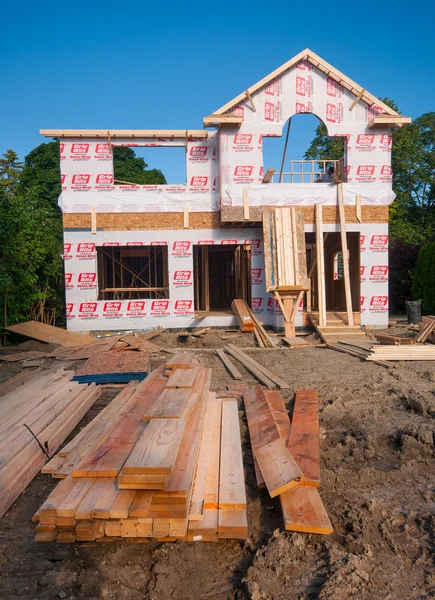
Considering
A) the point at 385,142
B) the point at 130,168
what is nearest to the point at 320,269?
the point at 385,142

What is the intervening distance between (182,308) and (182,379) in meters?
8.92

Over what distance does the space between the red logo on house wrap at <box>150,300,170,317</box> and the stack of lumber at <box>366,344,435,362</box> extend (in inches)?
268

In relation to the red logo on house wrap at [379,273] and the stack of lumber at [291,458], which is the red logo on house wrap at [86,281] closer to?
the red logo on house wrap at [379,273]

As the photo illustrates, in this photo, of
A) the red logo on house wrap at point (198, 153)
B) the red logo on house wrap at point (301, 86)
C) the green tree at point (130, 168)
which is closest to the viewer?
the red logo on house wrap at point (301, 86)

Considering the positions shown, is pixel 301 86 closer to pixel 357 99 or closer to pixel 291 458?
pixel 357 99

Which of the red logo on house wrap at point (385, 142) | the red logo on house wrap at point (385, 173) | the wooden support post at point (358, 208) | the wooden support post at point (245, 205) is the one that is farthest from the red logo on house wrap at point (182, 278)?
the red logo on house wrap at point (385, 142)

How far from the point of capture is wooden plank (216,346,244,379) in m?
8.63

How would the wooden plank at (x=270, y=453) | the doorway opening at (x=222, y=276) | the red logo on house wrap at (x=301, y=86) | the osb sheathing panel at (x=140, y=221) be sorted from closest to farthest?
the wooden plank at (x=270, y=453) < the red logo on house wrap at (x=301, y=86) < the osb sheathing panel at (x=140, y=221) < the doorway opening at (x=222, y=276)

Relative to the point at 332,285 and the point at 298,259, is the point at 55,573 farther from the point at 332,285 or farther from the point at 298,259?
the point at 332,285

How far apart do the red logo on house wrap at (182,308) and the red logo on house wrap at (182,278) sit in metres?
0.54

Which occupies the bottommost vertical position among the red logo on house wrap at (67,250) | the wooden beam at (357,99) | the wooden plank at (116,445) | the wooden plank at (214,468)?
the wooden plank at (214,468)

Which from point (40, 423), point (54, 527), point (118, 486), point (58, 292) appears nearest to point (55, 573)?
point (54, 527)

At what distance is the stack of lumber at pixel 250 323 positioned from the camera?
12.5m

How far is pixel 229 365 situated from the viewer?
9492 mm
